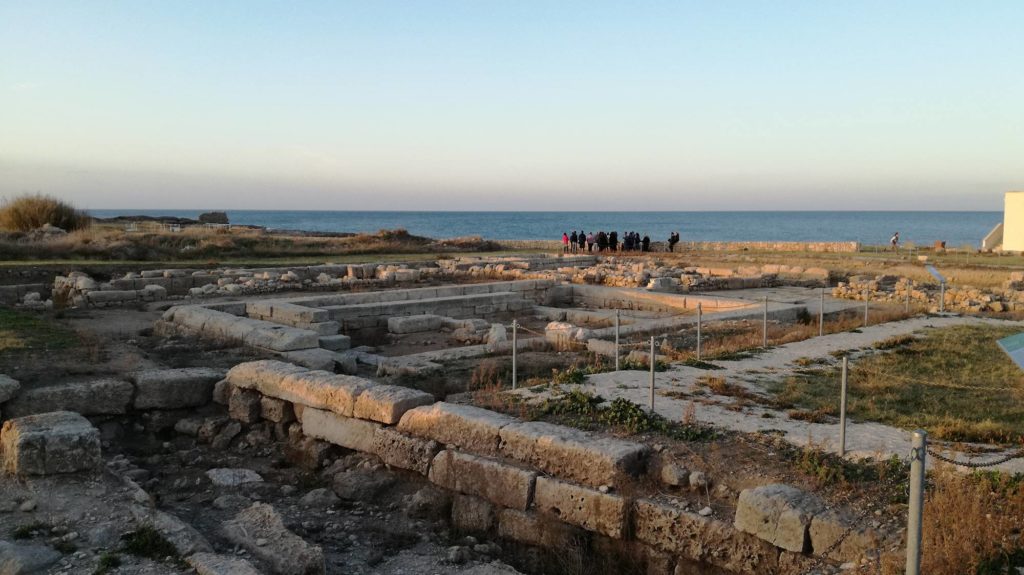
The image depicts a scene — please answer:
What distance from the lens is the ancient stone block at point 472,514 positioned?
20.4 feet

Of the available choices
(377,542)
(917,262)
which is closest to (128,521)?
(377,542)

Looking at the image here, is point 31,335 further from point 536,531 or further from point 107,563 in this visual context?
point 536,531

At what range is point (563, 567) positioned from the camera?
5.56 meters

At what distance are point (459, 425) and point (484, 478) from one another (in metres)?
0.62

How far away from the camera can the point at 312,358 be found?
1042cm

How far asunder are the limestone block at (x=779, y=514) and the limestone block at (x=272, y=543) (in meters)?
2.92

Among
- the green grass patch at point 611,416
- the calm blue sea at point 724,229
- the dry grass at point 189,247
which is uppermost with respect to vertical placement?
the dry grass at point 189,247

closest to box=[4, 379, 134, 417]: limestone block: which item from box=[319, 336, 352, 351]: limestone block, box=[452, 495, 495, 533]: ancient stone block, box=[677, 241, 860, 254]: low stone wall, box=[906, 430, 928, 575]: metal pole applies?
box=[319, 336, 352, 351]: limestone block

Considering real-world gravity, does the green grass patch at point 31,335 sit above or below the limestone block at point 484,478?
above

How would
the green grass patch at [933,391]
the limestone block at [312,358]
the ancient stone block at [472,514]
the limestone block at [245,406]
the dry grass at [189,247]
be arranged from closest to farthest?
the ancient stone block at [472,514] → the green grass patch at [933,391] → the limestone block at [245,406] → the limestone block at [312,358] → the dry grass at [189,247]

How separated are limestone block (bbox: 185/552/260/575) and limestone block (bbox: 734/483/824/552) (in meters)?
3.18

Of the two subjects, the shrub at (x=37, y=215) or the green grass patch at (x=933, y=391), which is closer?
the green grass patch at (x=933, y=391)

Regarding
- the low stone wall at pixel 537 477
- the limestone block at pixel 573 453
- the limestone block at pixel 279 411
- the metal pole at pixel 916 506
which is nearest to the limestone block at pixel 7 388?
the limestone block at pixel 279 411

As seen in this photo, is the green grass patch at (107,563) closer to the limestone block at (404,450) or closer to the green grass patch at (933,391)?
the limestone block at (404,450)
